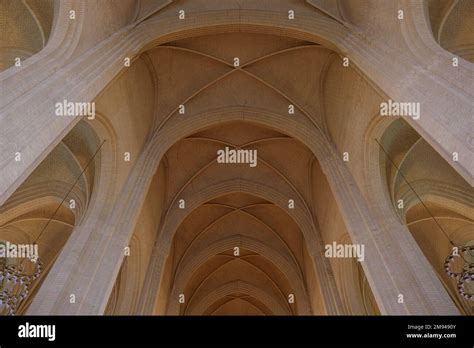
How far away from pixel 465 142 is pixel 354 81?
5.61m

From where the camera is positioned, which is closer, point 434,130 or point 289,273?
point 434,130

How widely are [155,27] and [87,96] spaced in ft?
13.9

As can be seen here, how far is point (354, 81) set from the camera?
1075 centimetres

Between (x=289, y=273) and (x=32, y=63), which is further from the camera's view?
(x=289, y=273)

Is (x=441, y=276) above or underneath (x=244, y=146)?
underneath

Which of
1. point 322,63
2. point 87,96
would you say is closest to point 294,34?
point 322,63

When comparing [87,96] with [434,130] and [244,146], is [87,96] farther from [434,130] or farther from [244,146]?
[244,146]

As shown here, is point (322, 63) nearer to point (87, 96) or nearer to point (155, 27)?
point (155, 27)

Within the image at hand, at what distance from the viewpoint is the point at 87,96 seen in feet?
24.2
